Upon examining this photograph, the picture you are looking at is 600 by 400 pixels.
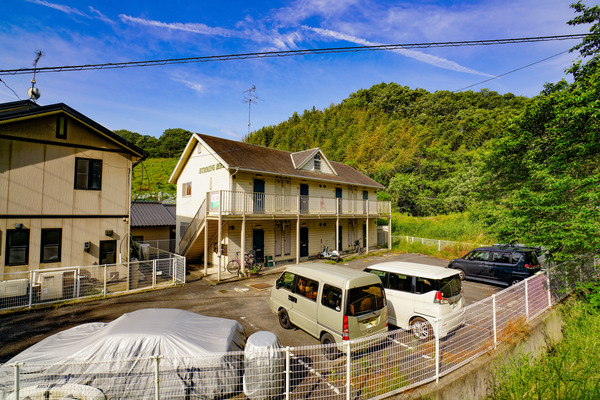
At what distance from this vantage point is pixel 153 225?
1889cm

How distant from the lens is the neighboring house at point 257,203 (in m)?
14.6

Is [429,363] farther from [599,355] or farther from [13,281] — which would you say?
[13,281]

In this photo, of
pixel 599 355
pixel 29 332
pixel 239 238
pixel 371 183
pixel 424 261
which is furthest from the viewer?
pixel 371 183

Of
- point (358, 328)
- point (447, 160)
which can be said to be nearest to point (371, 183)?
point (358, 328)

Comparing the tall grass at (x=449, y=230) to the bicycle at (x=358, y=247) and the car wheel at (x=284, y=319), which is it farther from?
the car wheel at (x=284, y=319)

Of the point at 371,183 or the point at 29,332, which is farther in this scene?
the point at 371,183

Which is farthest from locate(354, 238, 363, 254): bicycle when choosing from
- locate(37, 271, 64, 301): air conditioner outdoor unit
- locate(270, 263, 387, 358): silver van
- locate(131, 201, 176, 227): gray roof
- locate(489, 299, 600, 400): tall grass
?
locate(37, 271, 64, 301): air conditioner outdoor unit

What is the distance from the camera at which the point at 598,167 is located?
9539mm

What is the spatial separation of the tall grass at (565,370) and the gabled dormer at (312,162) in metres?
15.1

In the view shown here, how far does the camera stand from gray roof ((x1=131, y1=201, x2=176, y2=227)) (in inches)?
736

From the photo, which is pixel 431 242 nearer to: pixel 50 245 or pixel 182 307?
pixel 182 307

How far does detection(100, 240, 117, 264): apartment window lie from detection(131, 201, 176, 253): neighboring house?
Answer: 6561 mm

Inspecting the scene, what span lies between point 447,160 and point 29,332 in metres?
49.6

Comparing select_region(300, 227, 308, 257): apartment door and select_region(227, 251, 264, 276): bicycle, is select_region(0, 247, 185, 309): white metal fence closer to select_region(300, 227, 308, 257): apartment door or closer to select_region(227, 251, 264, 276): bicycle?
select_region(227, 251, 264, 276): bicycle
